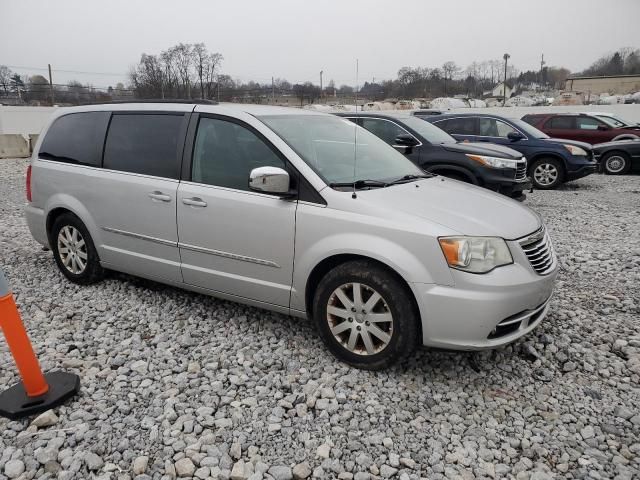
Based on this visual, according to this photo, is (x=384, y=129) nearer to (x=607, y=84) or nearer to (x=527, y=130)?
(x=527, y=130)

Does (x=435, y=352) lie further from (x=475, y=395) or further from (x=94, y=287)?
(x=94, y=287)

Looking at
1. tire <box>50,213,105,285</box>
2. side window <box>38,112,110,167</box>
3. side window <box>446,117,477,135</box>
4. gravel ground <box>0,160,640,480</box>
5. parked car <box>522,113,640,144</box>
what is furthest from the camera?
parked car <box>522,113,640,144</box>

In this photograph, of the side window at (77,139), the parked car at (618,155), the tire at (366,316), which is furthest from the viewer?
the parked car at (618,155)

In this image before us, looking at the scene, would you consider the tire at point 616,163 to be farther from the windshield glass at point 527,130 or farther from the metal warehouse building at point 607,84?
the metal warehouse building at point 607,84

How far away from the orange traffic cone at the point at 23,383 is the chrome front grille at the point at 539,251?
2963mm

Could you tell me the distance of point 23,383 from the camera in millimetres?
2947

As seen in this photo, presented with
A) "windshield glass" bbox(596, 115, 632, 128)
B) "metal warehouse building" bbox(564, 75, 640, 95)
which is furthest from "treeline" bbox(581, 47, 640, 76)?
"windshield glass" bbox(596, 115, 632, 128)

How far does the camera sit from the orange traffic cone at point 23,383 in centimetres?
275

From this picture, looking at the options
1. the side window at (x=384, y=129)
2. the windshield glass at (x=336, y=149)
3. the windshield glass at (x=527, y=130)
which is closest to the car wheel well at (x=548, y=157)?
the windshield glass at (x=527, y=130)

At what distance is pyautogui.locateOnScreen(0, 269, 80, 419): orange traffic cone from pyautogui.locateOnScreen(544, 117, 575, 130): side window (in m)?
14.4

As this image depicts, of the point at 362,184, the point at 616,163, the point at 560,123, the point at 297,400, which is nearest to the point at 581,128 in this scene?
the point at 560,123

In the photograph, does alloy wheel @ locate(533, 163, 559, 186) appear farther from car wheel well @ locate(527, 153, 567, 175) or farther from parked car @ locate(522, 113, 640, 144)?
parked car @ locate(522, 113, 640, 144)

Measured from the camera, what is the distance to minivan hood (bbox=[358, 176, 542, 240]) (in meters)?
3.10

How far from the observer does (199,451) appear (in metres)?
2.59
